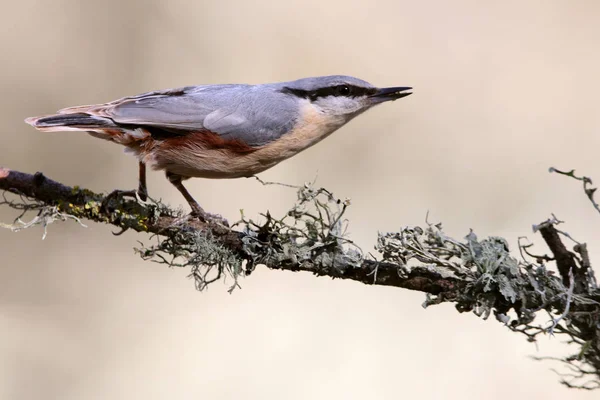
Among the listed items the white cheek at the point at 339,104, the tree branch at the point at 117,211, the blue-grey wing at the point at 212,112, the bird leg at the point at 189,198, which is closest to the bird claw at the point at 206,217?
the bird leg at the point at 189,198

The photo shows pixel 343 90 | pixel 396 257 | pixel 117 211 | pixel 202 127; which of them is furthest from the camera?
pixel 343 90

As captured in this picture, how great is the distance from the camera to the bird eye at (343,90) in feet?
6.65

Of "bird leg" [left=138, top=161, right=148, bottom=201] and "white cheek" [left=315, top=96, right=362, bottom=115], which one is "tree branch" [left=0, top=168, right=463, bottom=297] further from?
"white cheek" [left=315, top=96, right=362, bottom=115]

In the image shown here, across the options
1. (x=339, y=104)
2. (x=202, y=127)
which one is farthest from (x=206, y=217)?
(x=339, y=104)

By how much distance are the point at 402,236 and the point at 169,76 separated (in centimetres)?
193

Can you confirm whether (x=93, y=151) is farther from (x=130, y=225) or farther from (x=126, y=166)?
(x=130, y=225)

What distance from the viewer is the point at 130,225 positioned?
5.29ft

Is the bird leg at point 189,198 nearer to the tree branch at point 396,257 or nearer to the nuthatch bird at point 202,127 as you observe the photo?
the nuthatch bird at point 202,127

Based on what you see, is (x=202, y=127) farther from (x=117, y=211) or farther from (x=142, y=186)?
(x=117, y=211)

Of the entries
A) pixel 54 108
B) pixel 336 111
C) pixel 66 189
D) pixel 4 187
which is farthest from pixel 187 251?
pixel 54 108

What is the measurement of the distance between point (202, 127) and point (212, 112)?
0.20 feet

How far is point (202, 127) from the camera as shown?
1878mm

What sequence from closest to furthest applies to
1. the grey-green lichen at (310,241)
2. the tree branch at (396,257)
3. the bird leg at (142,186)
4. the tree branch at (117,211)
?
the tree branch at (396,257) → the grey-green lichen at (310,241) → the tree branch at (117,211) → the bird leg at (142,186)

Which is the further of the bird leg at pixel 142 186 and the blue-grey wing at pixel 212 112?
the blue-grey wing at pixel 212 112
